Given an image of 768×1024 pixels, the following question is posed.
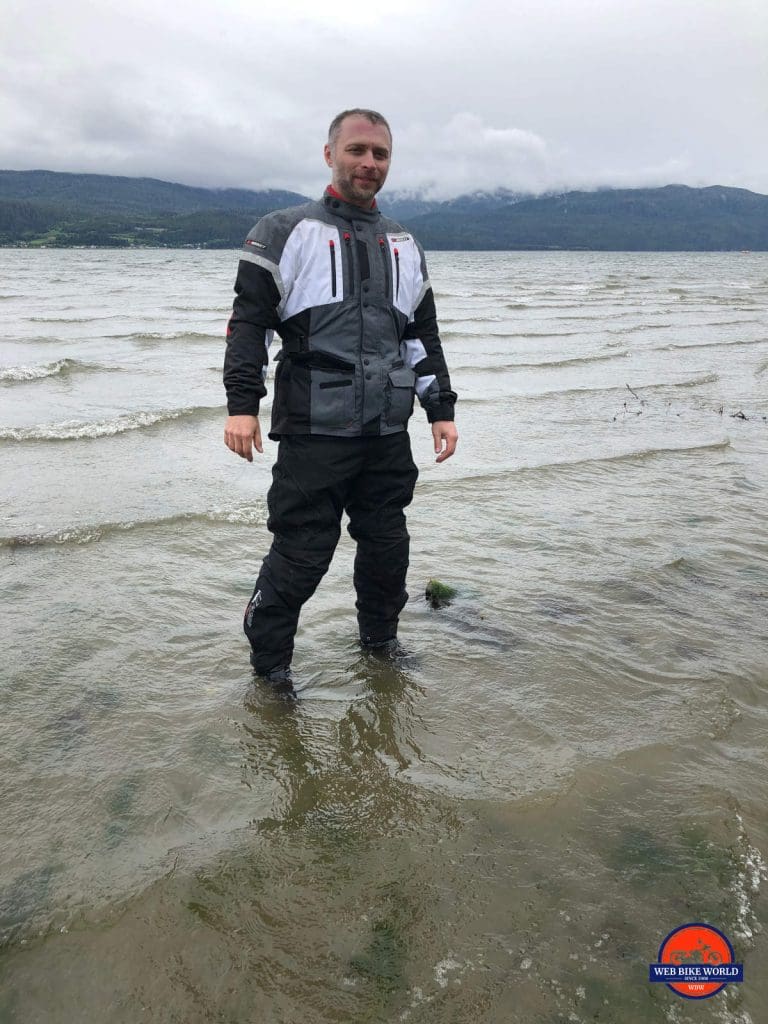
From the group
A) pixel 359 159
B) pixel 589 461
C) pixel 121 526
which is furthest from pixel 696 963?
pixel 589 461

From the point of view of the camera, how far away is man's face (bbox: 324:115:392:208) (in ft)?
11.6

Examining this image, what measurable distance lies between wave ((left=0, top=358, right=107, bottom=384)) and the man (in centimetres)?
1246

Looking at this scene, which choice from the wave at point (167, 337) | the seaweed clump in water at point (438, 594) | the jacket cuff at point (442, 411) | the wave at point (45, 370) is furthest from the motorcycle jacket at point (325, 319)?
the wave at point (167, 337)

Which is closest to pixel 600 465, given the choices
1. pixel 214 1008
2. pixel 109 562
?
pixel 109 562

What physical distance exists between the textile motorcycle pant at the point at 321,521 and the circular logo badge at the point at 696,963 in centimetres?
228

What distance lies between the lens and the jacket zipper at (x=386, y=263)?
372 centimetres

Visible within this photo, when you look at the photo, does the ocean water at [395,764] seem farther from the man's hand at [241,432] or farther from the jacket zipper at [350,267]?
the jacket zipper at [350,267]

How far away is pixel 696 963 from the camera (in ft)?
7.94

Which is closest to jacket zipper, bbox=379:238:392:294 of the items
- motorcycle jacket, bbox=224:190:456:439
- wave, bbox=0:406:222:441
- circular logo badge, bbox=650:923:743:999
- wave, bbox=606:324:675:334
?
motorcycle jacket, bbox=224:190:456:439

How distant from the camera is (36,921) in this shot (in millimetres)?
2539

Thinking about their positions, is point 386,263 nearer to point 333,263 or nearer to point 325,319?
point 333,263

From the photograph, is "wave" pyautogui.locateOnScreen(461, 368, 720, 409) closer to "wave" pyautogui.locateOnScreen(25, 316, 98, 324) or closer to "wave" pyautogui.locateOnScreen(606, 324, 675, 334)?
"wave" pyautogui.locateOnScreen(606, 324, 675, 334)

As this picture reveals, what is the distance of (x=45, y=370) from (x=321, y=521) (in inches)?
535

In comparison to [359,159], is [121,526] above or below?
below
